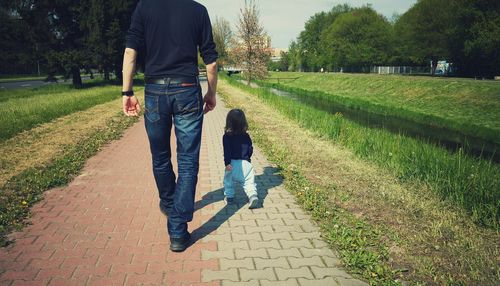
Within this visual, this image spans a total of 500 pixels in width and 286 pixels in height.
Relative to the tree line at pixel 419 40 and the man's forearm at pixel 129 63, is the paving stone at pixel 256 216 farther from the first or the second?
the tree line at pixel 419 40

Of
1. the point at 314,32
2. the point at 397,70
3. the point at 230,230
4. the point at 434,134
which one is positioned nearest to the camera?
the point at 230,230

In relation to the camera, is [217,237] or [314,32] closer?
[217,237]

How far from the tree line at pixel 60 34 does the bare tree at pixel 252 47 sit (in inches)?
374

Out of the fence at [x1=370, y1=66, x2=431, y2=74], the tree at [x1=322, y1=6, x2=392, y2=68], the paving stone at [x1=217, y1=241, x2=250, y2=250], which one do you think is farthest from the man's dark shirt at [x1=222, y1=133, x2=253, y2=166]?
the tree at [x1=322, y1=6, x2=392, y2=68]

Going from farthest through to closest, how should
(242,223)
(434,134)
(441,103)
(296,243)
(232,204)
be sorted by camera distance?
(441,103), (434,134), (232,204), (242,223), (296,243)

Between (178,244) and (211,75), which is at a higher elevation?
(211,75)

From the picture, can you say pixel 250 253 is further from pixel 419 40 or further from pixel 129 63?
pixel 419 40

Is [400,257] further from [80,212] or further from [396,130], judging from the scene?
[396,130]

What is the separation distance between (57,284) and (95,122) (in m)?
8.90

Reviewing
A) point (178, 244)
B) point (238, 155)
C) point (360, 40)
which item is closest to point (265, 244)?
point (178, 244)

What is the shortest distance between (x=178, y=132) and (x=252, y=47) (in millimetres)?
25711

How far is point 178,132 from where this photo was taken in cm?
327

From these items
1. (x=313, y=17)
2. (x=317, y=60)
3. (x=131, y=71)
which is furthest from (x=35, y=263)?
(x=313, y=17)

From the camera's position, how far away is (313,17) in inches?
3799
